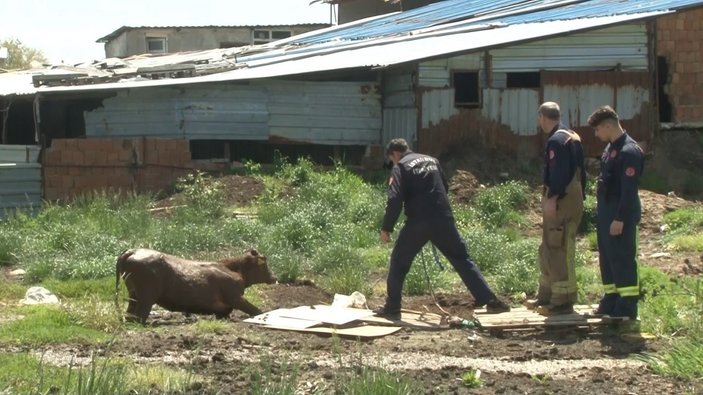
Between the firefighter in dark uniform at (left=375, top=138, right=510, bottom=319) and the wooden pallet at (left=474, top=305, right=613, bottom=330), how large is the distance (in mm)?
341

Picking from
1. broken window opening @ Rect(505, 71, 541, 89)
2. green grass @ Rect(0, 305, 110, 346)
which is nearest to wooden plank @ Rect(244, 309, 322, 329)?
green grass @ Rect(0, 305, 110, 346)

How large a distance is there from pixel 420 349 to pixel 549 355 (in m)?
1.10

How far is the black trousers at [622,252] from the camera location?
11102 millimetres

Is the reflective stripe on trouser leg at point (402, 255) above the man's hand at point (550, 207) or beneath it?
beneath

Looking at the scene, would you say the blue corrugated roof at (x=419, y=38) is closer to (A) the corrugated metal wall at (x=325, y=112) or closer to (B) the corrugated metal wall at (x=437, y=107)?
(A) the corrugated metal wall at (x=325, y=112)

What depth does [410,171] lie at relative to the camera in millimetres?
12211

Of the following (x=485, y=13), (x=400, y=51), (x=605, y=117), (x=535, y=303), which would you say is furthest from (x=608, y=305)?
(x=485, y=13)

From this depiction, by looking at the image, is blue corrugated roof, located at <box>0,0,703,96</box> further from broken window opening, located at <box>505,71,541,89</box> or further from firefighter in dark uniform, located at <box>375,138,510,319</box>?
firefighter in dark uniform, located at <box>375,138,510,319</box>

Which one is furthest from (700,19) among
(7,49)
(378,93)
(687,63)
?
(7,49)

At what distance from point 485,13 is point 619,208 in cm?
1951

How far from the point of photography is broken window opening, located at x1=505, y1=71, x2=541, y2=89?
24.2m

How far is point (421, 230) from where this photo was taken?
12.1 meters

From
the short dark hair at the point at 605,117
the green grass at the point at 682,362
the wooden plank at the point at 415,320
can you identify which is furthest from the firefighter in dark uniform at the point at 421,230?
the green grass at the point at 682,362

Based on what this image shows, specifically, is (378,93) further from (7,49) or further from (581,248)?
(7,49)
